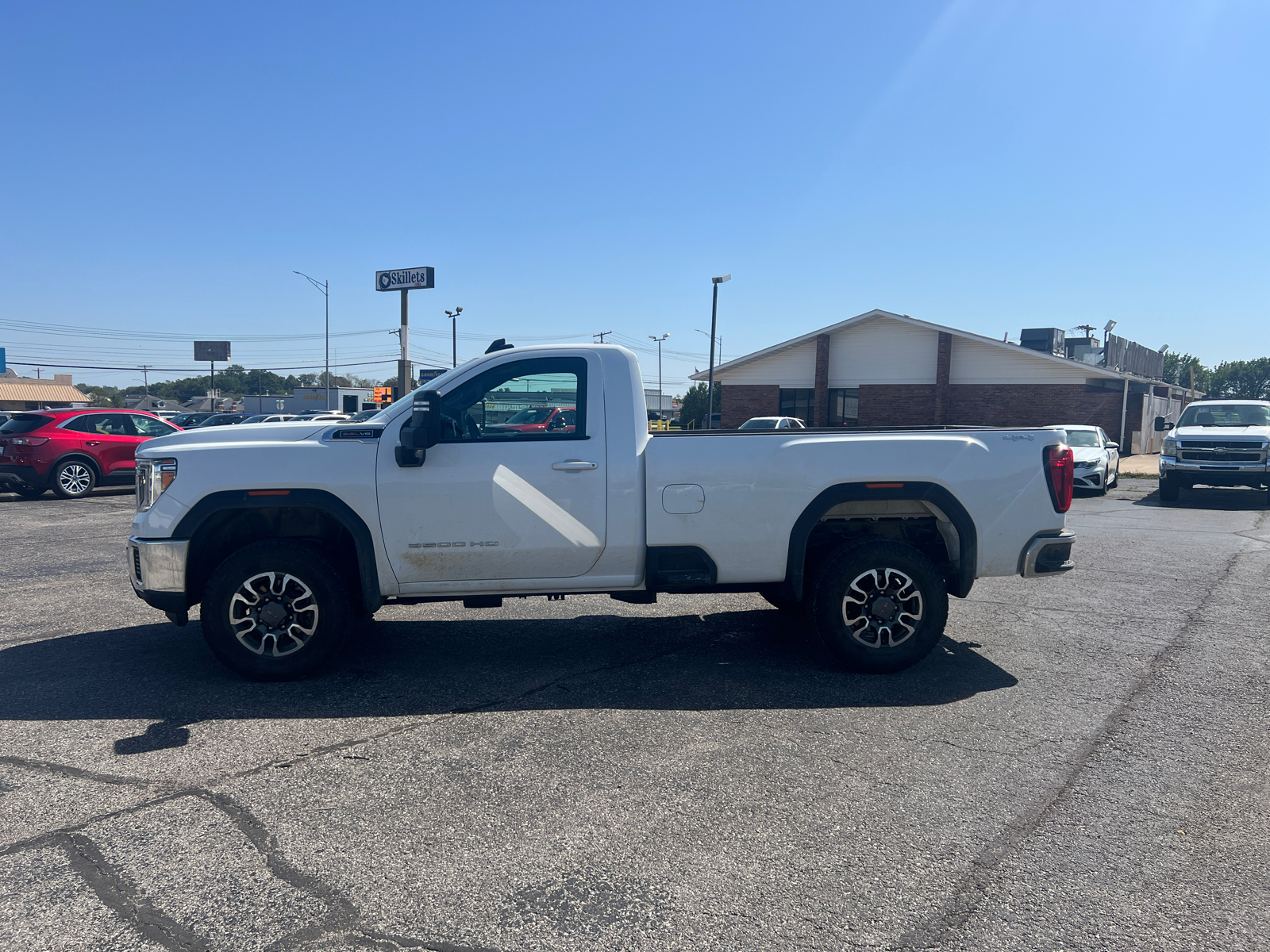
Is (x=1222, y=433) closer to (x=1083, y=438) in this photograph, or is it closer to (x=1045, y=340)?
(x=1083, y=438)

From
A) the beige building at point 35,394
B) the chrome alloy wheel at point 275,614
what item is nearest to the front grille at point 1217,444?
the chrome alloy wheel at point 275,614

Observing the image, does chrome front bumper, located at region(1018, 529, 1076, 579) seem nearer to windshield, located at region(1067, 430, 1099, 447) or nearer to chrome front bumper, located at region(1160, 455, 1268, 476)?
chrome front bumper, located at region(1160, 455, 1268, 476)

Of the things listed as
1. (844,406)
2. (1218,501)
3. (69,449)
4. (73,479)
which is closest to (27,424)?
(69,449)

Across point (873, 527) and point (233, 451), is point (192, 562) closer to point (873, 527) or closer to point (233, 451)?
point (233, 451)

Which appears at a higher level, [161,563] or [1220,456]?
[1220,456]

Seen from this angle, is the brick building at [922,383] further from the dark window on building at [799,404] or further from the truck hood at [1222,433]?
the truck hood at [1222,433]

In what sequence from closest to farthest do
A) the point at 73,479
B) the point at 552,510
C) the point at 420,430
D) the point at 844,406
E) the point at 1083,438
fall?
the point at 420,430, the point at 552,510, the point at 73,479, the point at 1083,438, the point at 844,406

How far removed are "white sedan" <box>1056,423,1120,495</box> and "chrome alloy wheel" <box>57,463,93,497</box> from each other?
19761mm

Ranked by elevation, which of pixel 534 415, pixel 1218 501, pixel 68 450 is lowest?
pixel 1218 501

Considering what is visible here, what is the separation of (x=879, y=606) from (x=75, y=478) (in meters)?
16.2

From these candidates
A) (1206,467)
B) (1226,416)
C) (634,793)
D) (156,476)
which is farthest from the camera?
(1226,416)

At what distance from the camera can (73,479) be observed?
16.2m

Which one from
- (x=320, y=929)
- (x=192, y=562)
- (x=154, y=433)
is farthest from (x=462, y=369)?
(x=154, y=433)

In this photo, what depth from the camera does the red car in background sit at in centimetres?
535
